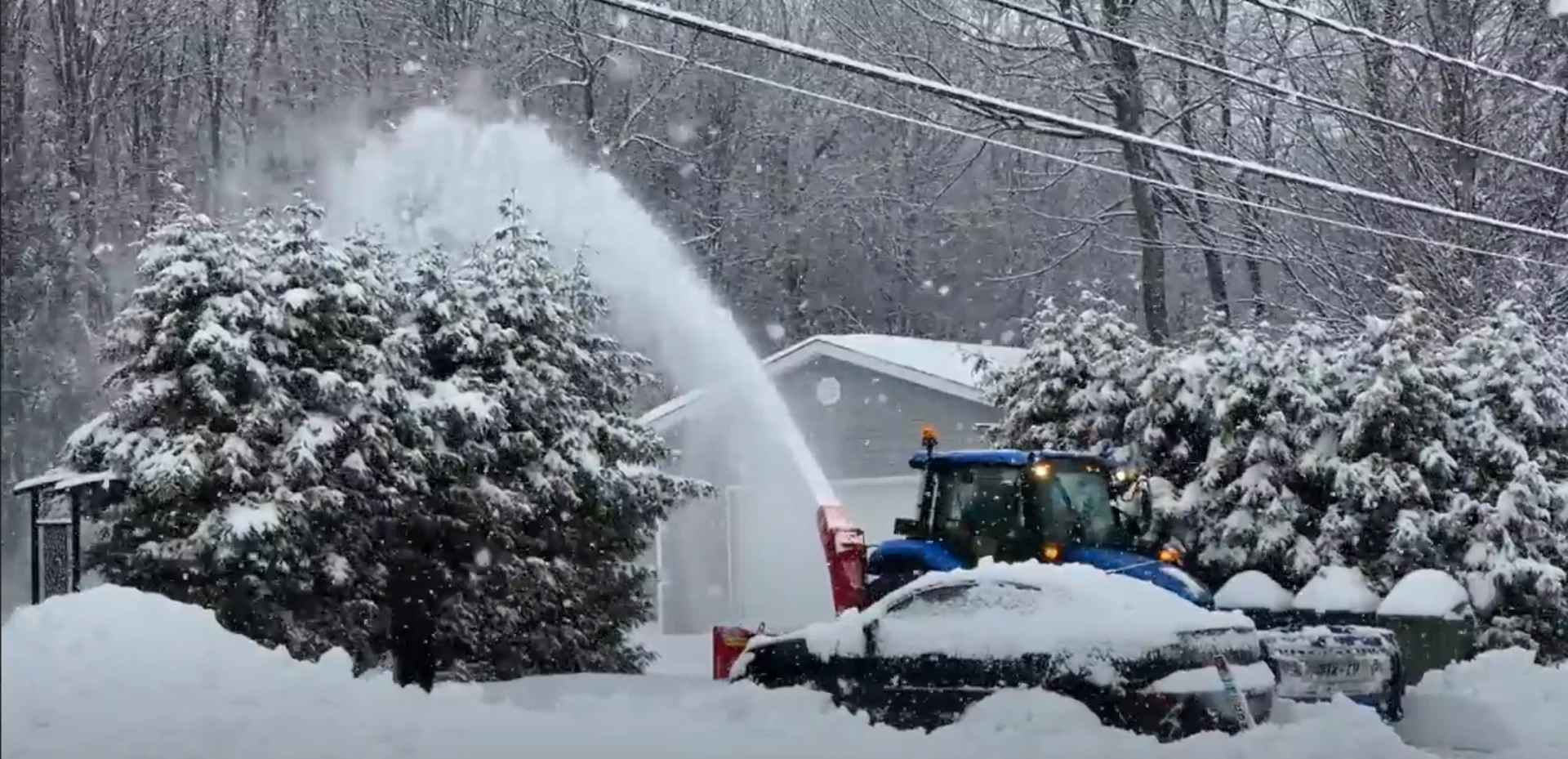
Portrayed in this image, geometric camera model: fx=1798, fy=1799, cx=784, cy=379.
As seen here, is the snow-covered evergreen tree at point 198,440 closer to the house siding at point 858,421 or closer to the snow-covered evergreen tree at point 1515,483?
the house siding at point 858,421

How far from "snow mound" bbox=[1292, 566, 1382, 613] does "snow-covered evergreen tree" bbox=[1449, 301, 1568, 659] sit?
4.19ft

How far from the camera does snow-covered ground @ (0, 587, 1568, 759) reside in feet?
28.1

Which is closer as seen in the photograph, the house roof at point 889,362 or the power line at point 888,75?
the power line at point 888,75

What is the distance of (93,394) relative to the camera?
2780cm

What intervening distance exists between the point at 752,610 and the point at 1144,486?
1163 centimetres

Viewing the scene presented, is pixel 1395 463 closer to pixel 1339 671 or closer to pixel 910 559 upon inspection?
pixel 1339 671

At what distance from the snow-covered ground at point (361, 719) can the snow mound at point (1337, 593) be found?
468 centimetres

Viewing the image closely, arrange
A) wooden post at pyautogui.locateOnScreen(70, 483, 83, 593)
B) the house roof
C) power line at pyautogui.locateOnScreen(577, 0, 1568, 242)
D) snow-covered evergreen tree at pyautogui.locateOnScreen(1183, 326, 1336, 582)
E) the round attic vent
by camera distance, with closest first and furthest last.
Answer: power line at pyautogui.locateOnScreen(577, 0, 1568, 242)
wooden post at pyautogui.locateOnScreen(70, 483, 83, 593)
snow-covered evergreen tree at pyautogui.locateOnScreen(1183, 326, 1336, 582)
the house roof
the round attic vent

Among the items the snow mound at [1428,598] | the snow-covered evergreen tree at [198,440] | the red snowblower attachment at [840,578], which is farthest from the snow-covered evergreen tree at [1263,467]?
the snow-covered evergreen tree at [198,440]

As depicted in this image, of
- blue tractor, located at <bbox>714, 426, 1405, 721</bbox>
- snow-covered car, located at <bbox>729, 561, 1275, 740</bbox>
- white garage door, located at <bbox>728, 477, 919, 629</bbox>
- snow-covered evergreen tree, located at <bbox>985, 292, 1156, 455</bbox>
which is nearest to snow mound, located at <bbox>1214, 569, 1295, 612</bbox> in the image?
blue tractor, located at <bbox>714, 426, 1405, 721</bbox>

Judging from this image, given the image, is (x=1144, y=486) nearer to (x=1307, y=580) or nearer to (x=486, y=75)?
(x=1307, y=580)

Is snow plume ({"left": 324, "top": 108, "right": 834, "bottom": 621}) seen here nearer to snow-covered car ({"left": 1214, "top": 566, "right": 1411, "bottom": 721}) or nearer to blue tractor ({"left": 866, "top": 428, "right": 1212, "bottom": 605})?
blue tractor ({"left": 866, "top": 428, "right": 1212, "bottom": 605})

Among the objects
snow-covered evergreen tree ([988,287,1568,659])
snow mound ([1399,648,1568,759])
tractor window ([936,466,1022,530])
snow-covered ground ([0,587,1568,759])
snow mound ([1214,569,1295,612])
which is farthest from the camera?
snow-covered evergreen tree ([988,287,1568,659])

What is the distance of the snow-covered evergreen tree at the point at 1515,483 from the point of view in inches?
654
